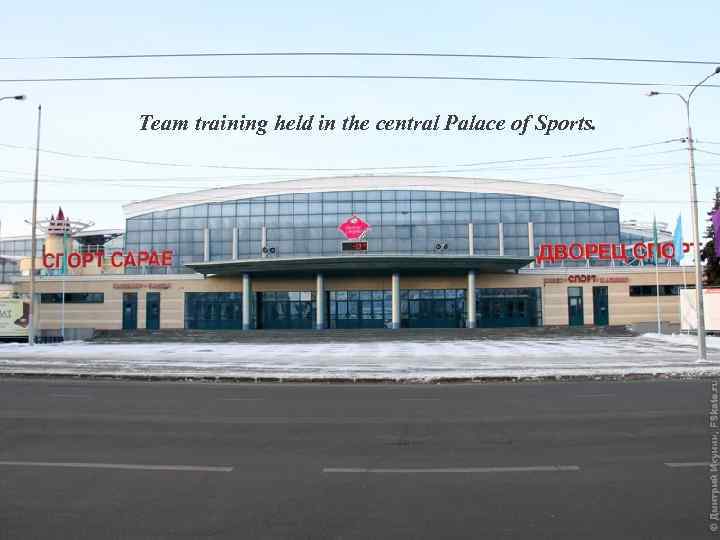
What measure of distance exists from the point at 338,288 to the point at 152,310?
55.8ft

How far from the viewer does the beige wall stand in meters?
51.0

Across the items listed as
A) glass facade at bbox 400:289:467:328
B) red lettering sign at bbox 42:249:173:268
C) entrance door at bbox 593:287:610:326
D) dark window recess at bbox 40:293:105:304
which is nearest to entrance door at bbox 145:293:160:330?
red lettering sign at bbox 42:249:173:268

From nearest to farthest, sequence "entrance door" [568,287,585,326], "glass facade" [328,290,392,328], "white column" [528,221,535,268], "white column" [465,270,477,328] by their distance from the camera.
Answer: "white column" [465,270,477,328], "entrance door" [568,287,585,326], "glass facade" [328,290,392,328], "white column" [528,221,535,268]

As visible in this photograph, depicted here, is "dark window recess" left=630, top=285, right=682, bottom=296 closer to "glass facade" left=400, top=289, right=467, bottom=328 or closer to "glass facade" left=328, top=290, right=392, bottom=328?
"glass facade" left=400, top=289, right=467, bottom=328

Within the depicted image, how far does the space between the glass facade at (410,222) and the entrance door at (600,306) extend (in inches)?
283

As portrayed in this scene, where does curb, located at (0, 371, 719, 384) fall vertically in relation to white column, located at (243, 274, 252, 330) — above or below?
below

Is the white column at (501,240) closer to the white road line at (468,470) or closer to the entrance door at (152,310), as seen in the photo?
the entrance door at (152,310)

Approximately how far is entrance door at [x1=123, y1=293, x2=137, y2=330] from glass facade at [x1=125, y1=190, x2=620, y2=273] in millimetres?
4837

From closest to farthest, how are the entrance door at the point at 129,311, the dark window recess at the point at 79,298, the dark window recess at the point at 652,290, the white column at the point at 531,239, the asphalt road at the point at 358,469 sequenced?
the asphalt road at the point at 358,469 < the dark window recess at the point at 652,290 < the entrance door at the point at 129,311 < the dark window recess at the point at 79,298 < the white column at the point at 531,239


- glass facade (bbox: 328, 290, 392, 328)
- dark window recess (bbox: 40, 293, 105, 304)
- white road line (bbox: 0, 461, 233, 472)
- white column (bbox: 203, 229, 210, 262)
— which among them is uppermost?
white column (bbox: 203, 229, 210, 262)

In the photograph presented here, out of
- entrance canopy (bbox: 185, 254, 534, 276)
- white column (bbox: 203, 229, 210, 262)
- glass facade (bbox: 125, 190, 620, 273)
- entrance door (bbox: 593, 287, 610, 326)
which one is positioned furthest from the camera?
white column (bbox: 203, 229, 210, 262)

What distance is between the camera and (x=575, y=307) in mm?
51562

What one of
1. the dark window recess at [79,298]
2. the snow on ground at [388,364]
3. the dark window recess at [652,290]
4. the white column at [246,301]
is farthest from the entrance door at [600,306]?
the dark window recess at [79,298]

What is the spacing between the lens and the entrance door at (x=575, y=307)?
5141 cm
